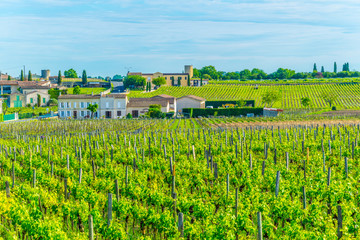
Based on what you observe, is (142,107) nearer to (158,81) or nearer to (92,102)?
(92,102)

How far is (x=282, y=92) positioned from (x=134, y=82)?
3880 cm

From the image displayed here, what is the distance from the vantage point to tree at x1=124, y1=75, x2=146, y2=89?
118438mm

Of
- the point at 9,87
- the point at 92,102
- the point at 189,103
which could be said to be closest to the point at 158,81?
the point at 9,87

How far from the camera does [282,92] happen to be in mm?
113938

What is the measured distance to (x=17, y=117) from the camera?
6619 centimetres

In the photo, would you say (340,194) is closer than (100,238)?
No

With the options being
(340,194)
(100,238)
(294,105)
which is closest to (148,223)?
(100,238)

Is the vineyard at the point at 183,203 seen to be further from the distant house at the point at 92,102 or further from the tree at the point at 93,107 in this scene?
the distant house at the point at 92,102

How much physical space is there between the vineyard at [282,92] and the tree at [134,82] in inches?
198

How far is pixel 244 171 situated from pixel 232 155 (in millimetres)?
4557

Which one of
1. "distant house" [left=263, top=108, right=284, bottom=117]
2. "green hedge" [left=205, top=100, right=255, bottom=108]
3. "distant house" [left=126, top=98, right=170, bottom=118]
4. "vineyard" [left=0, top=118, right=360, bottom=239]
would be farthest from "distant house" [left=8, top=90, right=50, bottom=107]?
"vineyard" [left=0, top=118, right=360, bottom=239]

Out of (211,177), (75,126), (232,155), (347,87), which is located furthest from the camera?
(347,87)

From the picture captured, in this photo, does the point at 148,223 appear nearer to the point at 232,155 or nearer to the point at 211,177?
the point at 211,177

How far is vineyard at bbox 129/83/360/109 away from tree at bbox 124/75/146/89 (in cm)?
503
